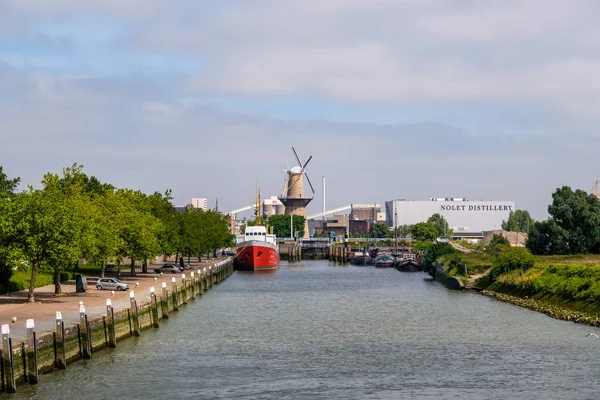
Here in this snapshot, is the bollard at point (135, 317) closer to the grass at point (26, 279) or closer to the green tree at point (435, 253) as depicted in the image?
the grass at point (26, 279)

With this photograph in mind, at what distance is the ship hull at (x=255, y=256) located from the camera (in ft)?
547

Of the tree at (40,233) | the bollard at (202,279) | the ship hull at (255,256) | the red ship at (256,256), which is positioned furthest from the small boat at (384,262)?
the tree at (40,233)

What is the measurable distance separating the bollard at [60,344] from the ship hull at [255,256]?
12218 centimetres

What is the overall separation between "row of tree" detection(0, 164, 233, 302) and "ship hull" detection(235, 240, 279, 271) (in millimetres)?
17636

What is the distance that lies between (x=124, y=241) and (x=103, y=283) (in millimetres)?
11243

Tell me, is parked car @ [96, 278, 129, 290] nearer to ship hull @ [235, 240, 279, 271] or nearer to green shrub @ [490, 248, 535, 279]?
green shrub @ [490, 248, 535, 279]

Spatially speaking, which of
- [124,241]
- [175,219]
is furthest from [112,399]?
[175,219]

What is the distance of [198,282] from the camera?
100 m

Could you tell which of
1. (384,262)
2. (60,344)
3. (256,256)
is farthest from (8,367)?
(384,262)

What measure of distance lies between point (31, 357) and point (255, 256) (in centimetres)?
12697

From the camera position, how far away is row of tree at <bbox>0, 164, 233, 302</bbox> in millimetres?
65875

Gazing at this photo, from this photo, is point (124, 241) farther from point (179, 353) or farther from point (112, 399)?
point (112, 399)

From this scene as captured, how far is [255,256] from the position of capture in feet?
546

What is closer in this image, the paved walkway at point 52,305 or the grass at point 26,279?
the paved walkway at point 52,305
